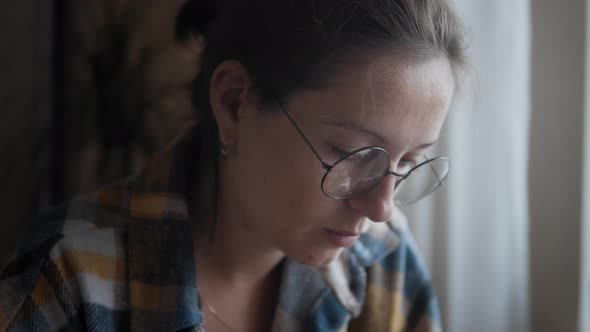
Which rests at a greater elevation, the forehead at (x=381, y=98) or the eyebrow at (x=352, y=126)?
the forehead at (x=381, y=98)

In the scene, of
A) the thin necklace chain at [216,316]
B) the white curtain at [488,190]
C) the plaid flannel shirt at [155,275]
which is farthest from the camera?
the white curtain at [488,190]

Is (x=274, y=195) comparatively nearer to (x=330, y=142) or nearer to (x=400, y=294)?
(x=330, y=142)

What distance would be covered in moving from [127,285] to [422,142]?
0.61 meters

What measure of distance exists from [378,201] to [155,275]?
17.7 inches

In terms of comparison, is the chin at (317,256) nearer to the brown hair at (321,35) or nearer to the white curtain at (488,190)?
the brown hair at (321,35)

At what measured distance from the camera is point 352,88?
0.77 meters

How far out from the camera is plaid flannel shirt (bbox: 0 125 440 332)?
2.83 feet

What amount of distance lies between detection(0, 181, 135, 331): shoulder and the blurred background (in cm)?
42

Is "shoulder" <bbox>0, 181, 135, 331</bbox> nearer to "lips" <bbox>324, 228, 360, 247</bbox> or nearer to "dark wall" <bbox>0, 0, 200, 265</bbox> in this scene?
"lips" <bbox>324, 228, 360, 247</bbox>

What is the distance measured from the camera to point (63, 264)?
2.92ft

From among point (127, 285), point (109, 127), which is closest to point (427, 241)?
point (127, 285)

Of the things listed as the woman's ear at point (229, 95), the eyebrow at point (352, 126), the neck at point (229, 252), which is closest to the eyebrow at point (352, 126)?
the eyebrow at point (352, 126)

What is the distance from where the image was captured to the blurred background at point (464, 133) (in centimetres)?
109

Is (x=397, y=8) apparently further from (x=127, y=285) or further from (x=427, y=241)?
(x=427, y=241)
